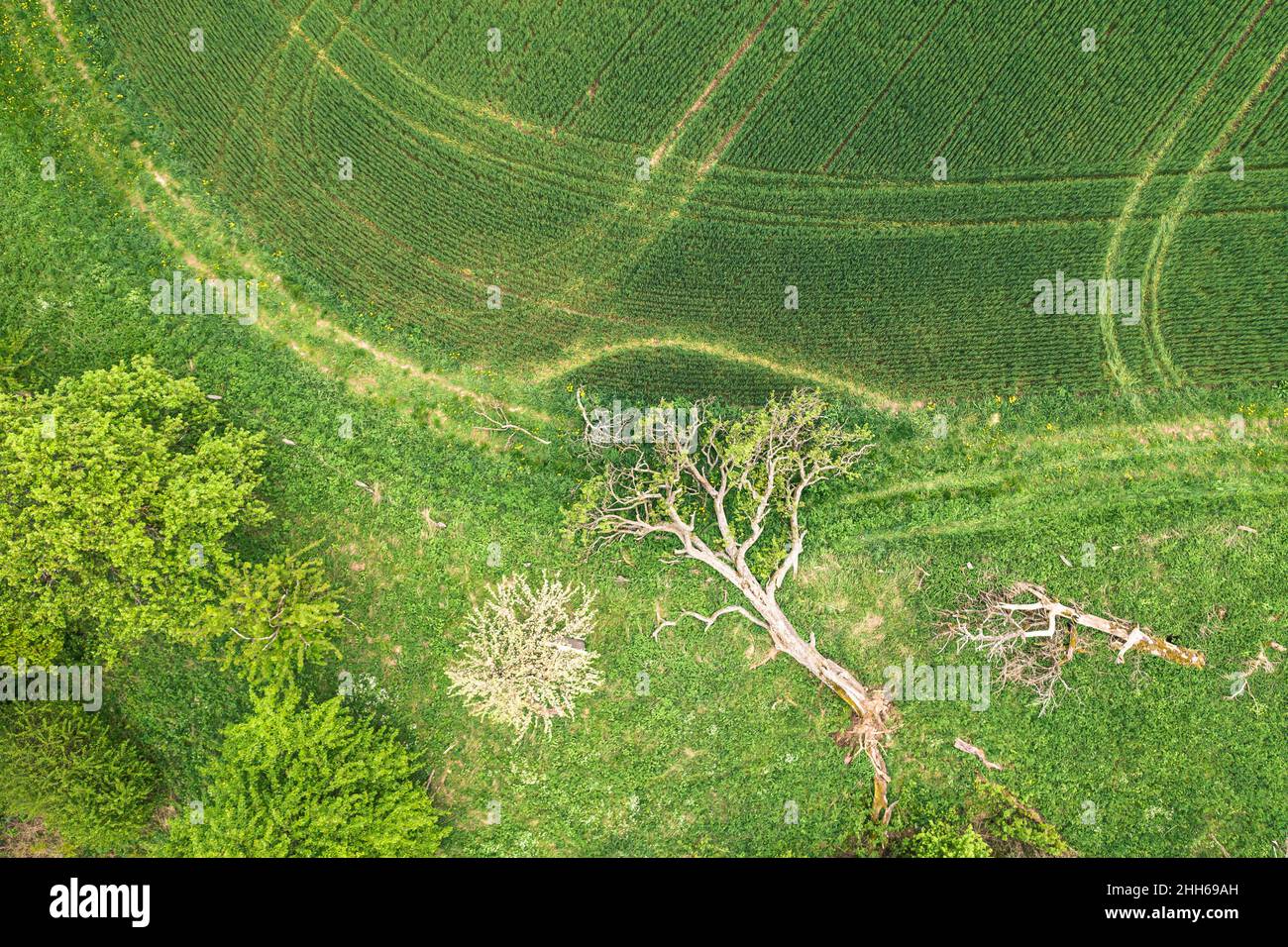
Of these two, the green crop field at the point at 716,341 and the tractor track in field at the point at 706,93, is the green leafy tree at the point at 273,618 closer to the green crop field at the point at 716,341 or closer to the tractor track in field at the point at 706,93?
the green crop field at the point at 716,341

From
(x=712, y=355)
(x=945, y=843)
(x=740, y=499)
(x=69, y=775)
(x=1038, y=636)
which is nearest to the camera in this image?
(x=69, y=775)

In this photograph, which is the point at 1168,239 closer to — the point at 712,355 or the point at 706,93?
the point at 712,355

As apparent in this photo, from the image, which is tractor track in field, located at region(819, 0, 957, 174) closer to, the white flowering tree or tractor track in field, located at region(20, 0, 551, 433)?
tractor track in field, located at region(20, 0, 551, 433)

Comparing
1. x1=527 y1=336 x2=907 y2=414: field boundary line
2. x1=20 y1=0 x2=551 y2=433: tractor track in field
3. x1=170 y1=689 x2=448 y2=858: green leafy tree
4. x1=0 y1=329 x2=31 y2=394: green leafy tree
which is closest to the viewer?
x1=170 y1=689 x2=448 y2=858: green leafy tree

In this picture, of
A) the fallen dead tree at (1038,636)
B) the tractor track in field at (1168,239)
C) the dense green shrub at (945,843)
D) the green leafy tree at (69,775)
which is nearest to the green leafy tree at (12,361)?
the green leafy tree at (69,775)

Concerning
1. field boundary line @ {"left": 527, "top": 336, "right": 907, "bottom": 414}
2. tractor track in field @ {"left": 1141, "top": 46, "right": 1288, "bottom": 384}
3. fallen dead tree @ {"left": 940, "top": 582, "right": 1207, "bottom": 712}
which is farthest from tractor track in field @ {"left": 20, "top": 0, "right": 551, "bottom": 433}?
tractor track in field @ {"left": 1141, "top": 46, "right": 1288, "bottom": 384}

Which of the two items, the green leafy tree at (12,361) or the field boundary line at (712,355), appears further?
the field boundary line at (712,355)

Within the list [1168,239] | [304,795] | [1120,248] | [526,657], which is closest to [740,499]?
[526,657]
